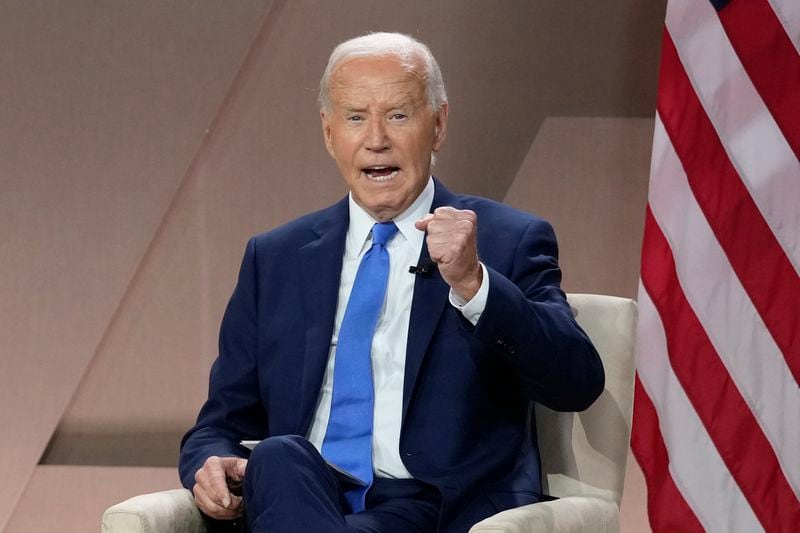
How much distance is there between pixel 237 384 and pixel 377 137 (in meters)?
0.54

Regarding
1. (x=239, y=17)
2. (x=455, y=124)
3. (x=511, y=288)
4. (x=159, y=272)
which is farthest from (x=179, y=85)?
(x=511, y=288)

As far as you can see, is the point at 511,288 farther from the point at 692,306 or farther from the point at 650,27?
the point at 650,27

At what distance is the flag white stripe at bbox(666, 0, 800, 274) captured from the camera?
271cm

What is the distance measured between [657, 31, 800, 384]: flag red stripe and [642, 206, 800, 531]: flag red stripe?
0.14 m

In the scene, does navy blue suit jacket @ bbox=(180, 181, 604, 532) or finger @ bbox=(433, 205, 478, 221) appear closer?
finger @ bbox=(433, 205, 478, 221)

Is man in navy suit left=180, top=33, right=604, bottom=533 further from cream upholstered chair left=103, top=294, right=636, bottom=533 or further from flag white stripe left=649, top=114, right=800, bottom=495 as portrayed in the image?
flag white stripe left=649, top=114, right=800, bottom=495

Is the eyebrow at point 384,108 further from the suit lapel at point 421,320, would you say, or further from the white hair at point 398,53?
the suit lapel at point 421,320

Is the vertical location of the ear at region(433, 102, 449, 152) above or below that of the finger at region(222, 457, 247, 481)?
above

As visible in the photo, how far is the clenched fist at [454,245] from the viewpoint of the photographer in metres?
1.80

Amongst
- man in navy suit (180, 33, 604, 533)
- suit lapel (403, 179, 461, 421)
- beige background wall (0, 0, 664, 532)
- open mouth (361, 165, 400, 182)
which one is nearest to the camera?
man in navy suit (180, 33, 604, 533)

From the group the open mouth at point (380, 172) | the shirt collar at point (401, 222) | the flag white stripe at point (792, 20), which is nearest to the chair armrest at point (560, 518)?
the shirt collar at point (401, 222)

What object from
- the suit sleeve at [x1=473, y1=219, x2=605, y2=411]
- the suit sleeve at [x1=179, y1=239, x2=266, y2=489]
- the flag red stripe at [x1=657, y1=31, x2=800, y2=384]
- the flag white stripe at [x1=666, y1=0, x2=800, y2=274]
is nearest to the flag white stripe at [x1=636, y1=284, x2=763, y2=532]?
the flag red stripe at [x1=657, y1=31, x2=800, y2=384]

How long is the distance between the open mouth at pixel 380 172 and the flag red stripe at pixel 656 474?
0.98 metres

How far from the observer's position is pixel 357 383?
2.09 m
